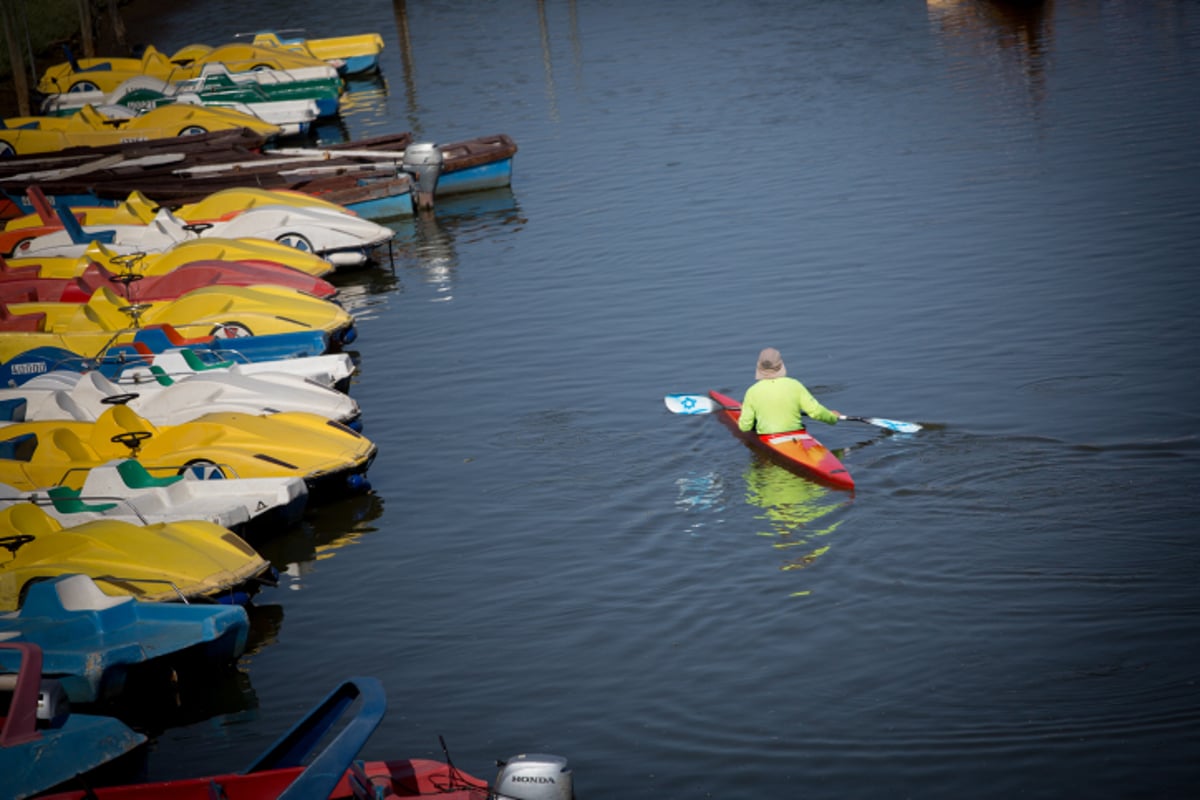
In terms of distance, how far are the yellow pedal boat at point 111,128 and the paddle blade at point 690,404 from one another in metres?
22.7

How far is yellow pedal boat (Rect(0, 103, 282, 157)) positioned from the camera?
38406 mm

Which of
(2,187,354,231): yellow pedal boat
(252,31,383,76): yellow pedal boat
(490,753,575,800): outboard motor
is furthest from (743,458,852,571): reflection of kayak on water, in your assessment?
(252,31,383,76): yellow pedal boat

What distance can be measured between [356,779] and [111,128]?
33.8m

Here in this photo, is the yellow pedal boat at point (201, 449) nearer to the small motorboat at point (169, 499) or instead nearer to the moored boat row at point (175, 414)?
the moored boat row at point (175, 414)

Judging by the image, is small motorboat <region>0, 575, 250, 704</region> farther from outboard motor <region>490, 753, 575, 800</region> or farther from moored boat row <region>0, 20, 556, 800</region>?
outboard motor <region>490, 753, 575, 800</region>

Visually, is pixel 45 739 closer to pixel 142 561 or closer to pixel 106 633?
pixel 106 633

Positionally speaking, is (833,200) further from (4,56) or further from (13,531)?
(4,56)

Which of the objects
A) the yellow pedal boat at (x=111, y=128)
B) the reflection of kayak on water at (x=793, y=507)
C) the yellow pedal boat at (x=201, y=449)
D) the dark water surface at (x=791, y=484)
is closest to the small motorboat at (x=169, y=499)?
the yellow pedal boat at (x=201, y=449)

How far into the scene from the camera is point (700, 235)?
2795 centimetres

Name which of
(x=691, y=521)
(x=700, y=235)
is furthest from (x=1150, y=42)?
(x=691, y=521)

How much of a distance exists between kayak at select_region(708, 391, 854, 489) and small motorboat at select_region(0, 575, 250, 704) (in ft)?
21.0

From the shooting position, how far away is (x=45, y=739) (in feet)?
32.7

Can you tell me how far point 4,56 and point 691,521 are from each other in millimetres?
44393

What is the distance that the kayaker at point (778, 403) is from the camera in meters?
16.4
